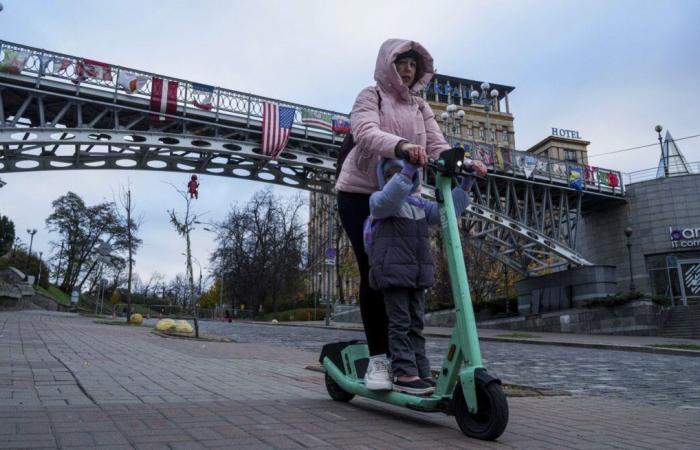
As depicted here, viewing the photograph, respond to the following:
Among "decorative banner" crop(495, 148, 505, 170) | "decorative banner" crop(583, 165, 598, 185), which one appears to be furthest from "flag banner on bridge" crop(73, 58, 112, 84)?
"decorative banner" crop(583, 165, 598, 185)

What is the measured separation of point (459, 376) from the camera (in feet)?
8.55

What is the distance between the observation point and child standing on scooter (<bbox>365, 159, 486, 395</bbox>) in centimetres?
302

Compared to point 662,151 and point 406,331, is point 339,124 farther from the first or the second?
point 406,331

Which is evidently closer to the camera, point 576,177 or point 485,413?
point 485,413

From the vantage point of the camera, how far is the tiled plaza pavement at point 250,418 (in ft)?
8.08

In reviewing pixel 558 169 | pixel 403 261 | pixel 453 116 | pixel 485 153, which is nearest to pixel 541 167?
pixel 558 169

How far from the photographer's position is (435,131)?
3854 millimetres

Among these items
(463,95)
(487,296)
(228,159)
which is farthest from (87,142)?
(463,95)

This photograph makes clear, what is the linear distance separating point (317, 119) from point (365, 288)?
25.9m

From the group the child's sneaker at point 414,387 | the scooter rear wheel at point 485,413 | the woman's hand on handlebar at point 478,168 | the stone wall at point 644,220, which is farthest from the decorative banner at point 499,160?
the scooter rear wheel at point 485,413

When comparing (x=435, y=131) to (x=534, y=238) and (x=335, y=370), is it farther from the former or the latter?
(x=534, y=238)

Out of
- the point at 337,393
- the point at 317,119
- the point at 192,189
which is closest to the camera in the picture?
the point at 337,393

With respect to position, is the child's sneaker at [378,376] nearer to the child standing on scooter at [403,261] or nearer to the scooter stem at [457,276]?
the child standing on scooter at [403,261]

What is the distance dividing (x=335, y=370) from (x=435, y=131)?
180 cm
